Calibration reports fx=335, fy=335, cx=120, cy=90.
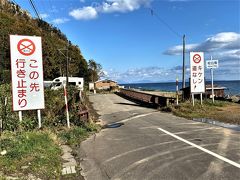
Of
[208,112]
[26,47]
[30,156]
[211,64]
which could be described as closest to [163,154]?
[30,156]

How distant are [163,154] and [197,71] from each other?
43.7 ft

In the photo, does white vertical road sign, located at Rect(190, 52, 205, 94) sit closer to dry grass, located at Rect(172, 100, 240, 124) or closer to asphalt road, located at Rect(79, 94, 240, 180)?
dry grass, located at Rect(172, 100, 240, 124)

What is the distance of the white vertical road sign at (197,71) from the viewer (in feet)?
68.8

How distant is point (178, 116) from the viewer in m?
18.0

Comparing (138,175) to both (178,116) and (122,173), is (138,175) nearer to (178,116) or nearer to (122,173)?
(122,173)

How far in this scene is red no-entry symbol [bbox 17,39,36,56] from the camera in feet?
39.3

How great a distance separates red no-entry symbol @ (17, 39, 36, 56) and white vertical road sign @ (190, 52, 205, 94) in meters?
11.6

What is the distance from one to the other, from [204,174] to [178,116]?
37.4 ft

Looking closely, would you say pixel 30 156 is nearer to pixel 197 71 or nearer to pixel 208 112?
pixel 208 112

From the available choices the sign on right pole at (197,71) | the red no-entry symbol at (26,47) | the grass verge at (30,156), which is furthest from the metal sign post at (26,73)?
the sign on right pole at (197,71)

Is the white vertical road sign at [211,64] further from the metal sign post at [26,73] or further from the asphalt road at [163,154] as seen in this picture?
the metal sign post at [26,73]

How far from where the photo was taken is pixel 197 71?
2112 cm

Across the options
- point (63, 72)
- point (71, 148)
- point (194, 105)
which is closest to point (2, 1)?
point (63, 72)

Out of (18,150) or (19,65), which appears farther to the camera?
(19,65)
